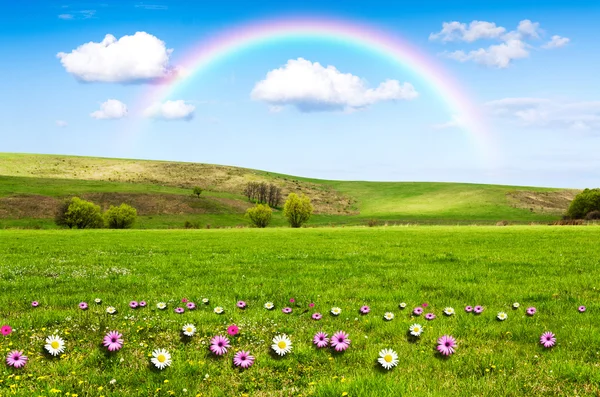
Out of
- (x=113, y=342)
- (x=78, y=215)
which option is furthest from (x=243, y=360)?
(x=78, y=215)

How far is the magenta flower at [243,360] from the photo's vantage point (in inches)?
266

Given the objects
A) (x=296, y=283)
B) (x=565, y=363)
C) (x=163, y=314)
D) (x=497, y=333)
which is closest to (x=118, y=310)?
(x=163, y=314)

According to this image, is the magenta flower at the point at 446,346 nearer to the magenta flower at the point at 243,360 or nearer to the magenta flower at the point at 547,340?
the magenta flower at the point at 547,340

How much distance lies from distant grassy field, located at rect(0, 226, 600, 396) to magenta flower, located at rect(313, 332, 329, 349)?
128mm

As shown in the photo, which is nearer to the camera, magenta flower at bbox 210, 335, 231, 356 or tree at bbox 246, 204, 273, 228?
magenta flower at bbox 210, 335, 231, 356

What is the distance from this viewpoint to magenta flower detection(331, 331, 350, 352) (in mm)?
7309

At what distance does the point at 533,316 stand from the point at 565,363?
2.96 metres

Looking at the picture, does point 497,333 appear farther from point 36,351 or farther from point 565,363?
point 36,351

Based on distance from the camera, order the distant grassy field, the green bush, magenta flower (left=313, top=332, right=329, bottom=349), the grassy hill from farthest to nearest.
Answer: the grassy hill
the green bush
magenta flower (left=313, top=332, right=329, bottom=349)
the distant grassy field

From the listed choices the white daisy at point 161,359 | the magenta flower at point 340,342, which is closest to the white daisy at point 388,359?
the magenta flower at point 340,342

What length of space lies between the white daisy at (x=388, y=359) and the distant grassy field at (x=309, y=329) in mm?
116

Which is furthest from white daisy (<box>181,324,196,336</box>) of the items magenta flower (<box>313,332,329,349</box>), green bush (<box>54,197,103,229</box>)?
green bush (<box>54,197,103,229</box>)

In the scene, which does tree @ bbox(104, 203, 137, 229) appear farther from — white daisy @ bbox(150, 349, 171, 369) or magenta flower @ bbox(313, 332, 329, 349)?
magenta flower @ bbox(313, 332, 329, 349)

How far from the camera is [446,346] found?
742cm
